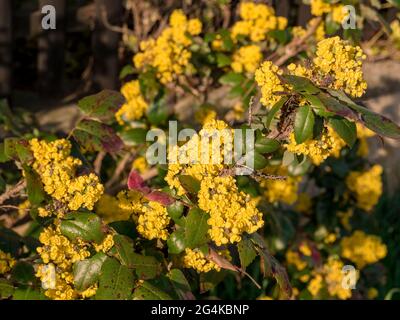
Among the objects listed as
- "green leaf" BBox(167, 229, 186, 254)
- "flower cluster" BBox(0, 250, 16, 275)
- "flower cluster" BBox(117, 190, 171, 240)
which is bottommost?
"flower cluster" BBox(0, 250, 16, 275)

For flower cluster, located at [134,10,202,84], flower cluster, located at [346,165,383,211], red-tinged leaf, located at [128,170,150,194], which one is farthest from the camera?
flower cluster, located at [346,165,383,211]

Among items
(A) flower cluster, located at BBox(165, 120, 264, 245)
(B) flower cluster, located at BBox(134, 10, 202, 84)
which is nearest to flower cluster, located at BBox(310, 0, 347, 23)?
(B) flower cluster, located at BBox(134, 10, 202, 84)

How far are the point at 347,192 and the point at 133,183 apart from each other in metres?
1.41

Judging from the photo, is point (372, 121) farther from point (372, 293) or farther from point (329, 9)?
point (372, 293)

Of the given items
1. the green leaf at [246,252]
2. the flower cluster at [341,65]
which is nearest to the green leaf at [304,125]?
the flower cluster at [341,65]

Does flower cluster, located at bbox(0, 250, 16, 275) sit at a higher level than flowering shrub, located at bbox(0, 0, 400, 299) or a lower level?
lower

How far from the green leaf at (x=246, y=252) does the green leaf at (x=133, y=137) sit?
36.9 inches

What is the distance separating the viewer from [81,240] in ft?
4.54

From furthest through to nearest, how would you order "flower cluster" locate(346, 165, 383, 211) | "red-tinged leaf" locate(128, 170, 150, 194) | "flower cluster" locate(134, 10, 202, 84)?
1. "flower cluster" locate(346, 165, 383, 211)
2. "flower cluster" locate(134, 10, 202, 84)
3. "red-tinged leaf" locate(128, 170, 150, 194)

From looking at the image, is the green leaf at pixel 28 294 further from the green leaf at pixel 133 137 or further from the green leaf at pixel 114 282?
the green leaf at pixel 133 137

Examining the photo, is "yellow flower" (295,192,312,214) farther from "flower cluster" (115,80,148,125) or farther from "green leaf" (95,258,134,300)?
"green leaf" (95,258,134,300)

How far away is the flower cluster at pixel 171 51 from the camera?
2.25m

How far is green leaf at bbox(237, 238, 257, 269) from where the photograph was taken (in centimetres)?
135

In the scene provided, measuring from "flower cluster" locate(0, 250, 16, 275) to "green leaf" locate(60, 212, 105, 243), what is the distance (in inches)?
9.7
